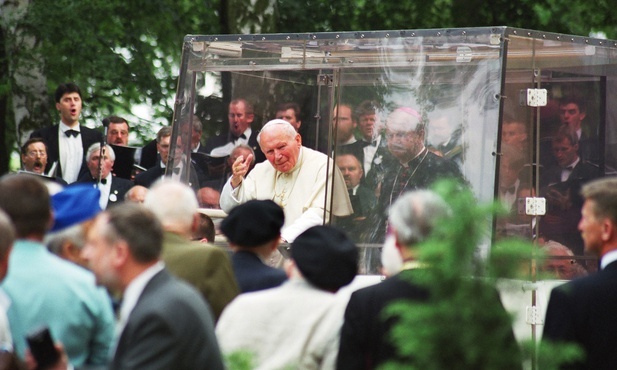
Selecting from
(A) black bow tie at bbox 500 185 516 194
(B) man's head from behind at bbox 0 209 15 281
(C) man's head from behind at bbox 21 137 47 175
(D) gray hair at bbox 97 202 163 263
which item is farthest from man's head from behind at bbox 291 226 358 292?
(C) man's head from behind at bbox 21 137 47 175

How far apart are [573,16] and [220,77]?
34.3 feet

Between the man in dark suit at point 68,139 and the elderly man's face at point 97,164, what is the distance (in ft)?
1.75

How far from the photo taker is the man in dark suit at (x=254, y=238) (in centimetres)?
679

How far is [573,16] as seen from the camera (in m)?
20.7

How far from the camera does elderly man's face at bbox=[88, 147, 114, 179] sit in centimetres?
1266

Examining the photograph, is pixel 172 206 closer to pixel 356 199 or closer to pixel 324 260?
pixel 324 260

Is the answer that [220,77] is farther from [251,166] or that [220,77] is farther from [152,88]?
[152,88]

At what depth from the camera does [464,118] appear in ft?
33.6

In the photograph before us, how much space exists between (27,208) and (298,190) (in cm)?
566

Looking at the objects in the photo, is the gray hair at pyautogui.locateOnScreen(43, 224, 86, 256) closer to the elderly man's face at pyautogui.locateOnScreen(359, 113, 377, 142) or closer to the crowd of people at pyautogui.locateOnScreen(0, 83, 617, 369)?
the crowd of people at pyautogui.locateOnScreen(0, 83, 617, 369)

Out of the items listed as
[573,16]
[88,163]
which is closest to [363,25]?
[573,16]

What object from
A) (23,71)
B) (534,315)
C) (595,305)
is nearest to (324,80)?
(534,315)

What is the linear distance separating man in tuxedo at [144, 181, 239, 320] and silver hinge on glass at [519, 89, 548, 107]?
4.13m

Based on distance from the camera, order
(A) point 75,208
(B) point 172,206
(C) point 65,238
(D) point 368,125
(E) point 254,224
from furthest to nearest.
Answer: (D) point 368,125 → (E) point 254,224 → (B) point 172,206 → (A) point 75,208 → (C) point 65,238
